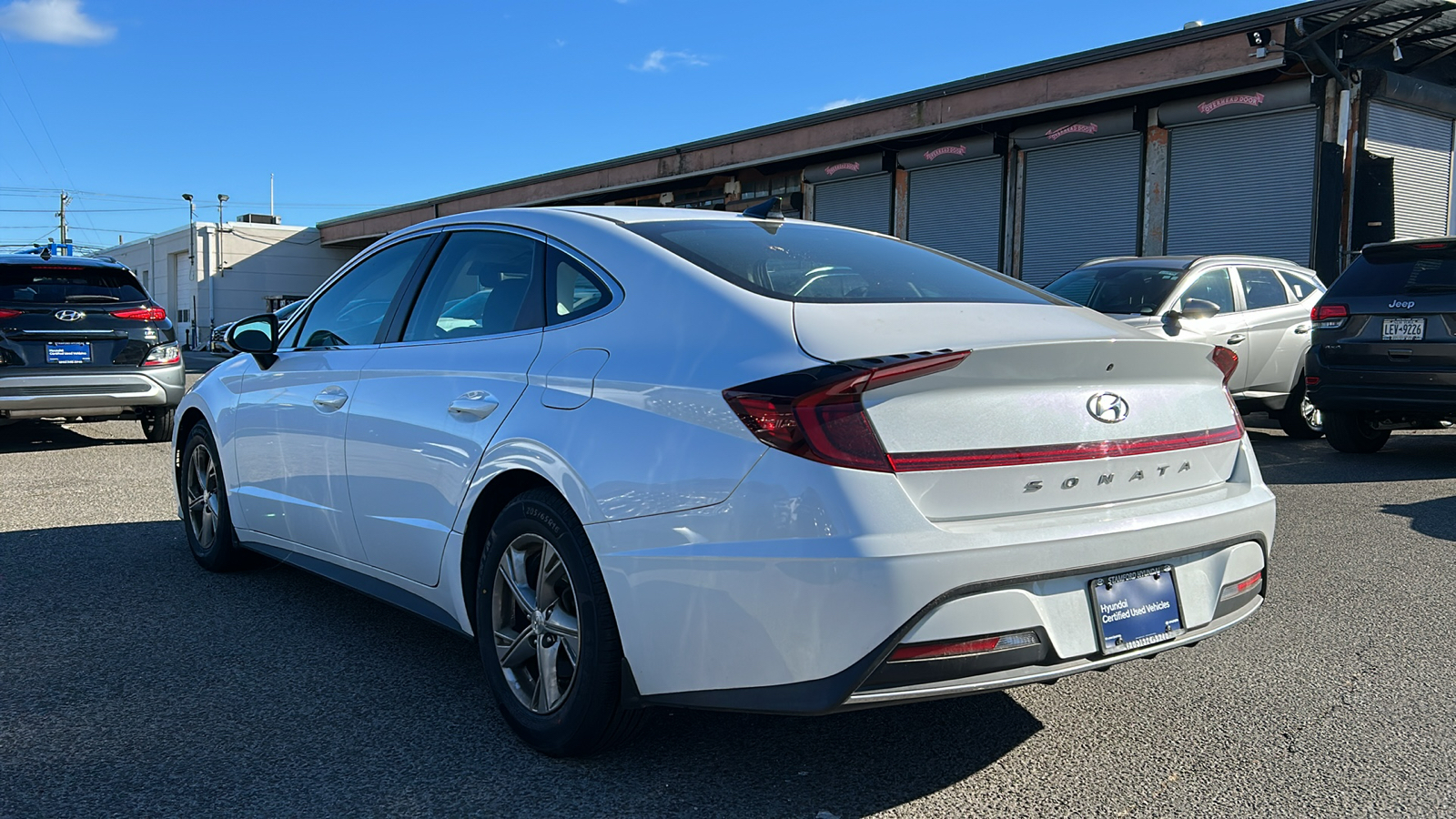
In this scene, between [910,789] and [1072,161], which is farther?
[1072,161]

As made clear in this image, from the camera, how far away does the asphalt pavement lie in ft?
9.45

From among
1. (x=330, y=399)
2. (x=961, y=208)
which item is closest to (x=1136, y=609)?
(x=330, y=399)

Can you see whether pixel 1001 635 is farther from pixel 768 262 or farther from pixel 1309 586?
pixel 1309 586

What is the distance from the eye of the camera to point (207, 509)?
5.38 m

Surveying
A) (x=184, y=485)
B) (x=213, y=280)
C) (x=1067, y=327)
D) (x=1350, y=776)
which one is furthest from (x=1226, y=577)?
(x=213, y=280)

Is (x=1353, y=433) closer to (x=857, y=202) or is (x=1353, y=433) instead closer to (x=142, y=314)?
(x=142, y=314)

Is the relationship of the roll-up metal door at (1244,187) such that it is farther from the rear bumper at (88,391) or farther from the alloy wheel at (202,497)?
the alloy wheel at (202,497)

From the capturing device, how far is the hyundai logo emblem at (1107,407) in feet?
9.21

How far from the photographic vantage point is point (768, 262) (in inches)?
129

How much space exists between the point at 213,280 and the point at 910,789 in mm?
49785

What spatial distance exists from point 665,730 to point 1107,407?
1.54 m

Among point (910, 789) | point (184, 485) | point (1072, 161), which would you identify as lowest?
point (910, 789)

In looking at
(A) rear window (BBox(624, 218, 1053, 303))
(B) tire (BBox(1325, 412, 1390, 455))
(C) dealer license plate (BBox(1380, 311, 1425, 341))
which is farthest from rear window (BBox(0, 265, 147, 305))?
(B) tire (BBox(1325, 412, 1390, 455))

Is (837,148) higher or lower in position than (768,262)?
higher
